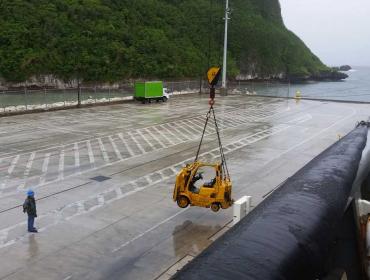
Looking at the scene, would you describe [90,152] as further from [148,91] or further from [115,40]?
[115,40]

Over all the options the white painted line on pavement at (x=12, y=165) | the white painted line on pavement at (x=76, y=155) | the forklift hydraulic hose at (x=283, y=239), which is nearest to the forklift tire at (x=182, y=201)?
the forklift hydraulic hose at (x=283, y=239)

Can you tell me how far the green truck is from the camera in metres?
47.2

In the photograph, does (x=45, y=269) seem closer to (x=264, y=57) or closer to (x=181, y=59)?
(x=181, y=59)

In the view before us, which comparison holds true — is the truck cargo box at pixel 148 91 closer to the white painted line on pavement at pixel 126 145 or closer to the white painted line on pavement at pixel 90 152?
the white painted line on pavement at pixel 126 145

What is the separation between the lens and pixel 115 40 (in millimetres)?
96438

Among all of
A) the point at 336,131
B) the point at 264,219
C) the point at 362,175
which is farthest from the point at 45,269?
the point at 336,131

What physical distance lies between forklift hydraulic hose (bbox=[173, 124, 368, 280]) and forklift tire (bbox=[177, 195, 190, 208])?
6205mm

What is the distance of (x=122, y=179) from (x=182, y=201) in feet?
15.7

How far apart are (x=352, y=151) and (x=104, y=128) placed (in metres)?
21.3

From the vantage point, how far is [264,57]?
14438 centimetres

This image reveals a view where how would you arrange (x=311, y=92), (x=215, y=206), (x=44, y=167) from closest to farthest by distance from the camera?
(x=215, y=206)
(x=44, y=167)
(x=311, y=92)

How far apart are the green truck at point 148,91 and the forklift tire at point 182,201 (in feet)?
110

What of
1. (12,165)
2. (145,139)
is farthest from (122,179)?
(145,139)

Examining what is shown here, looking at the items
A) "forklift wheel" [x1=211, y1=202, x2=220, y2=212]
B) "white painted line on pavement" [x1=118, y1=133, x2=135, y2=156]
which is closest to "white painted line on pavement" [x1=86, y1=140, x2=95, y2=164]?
"white painted line on pavement" [x1=118, y1=133, x2=135, y2=156]
